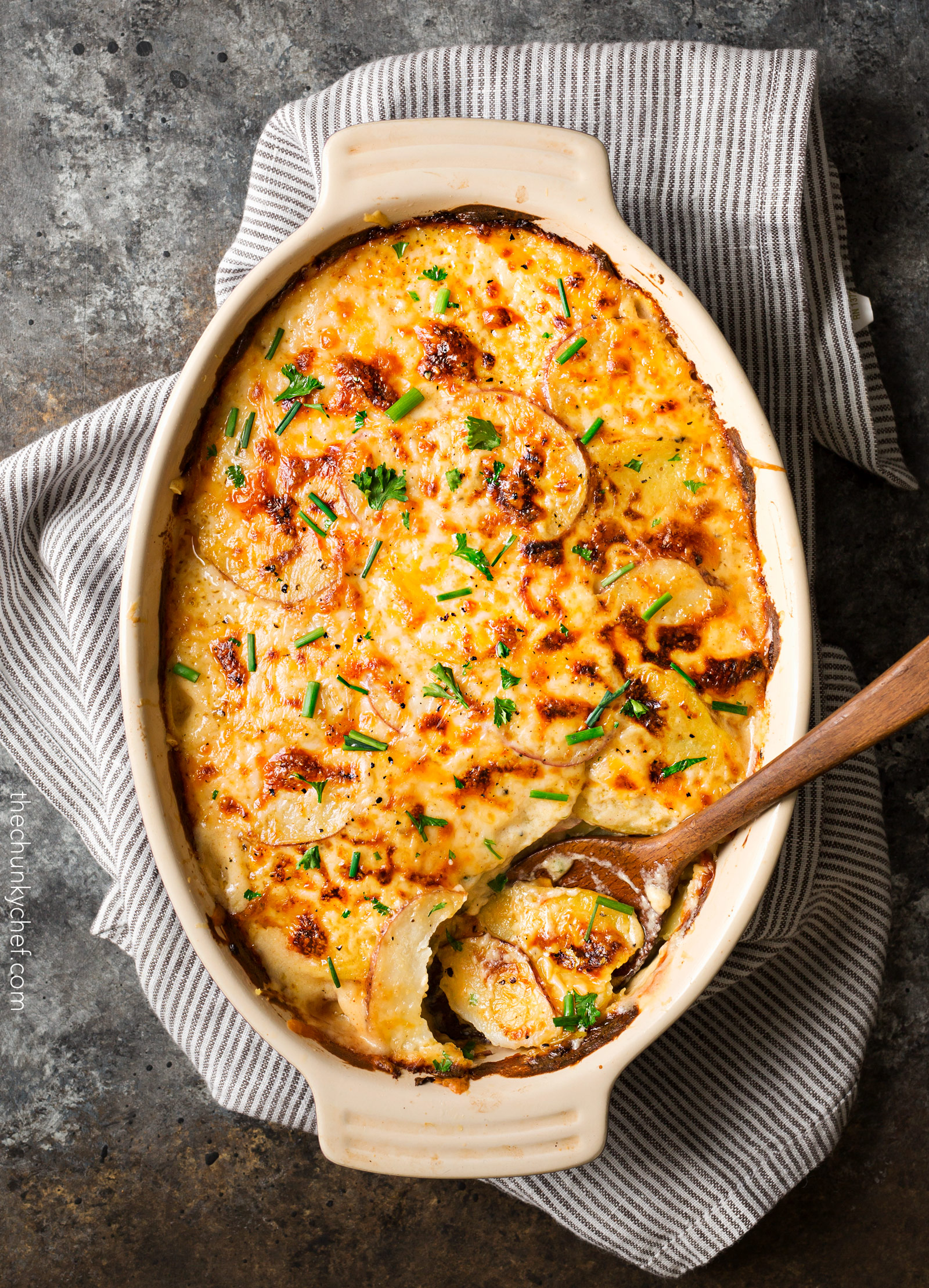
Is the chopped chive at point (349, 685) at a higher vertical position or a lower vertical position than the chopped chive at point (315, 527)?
lower

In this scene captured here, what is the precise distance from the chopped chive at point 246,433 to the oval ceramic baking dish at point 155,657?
0.11m

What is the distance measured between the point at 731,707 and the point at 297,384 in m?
1.15

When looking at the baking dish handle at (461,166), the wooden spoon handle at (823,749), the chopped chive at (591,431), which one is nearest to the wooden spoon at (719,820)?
the wooden spoon handle at (823,749)

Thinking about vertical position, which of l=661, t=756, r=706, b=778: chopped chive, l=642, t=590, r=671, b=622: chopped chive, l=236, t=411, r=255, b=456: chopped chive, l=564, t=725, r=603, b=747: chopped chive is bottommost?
l=661, t=756, r=706, b=778: chopped chive

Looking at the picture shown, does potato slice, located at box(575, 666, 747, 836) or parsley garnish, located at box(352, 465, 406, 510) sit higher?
parsley garnish, located at box(352, 465, 406, 510)

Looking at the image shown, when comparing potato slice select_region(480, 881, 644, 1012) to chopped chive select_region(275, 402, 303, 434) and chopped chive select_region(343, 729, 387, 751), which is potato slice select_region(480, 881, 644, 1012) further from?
chopped chive select_region(275, 402, 303, 434)

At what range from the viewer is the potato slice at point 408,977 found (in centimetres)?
189

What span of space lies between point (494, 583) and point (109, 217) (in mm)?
1505

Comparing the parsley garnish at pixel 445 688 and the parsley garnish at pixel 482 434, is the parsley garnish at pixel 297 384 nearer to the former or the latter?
the parsley garnish at pixel 482 434

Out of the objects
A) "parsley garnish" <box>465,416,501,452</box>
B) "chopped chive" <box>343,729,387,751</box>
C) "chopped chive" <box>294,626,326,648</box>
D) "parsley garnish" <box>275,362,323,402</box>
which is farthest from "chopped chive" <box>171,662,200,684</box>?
"parsley garnish" <box>465,416,501,452</box>

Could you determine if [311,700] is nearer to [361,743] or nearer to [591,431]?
[361,743]

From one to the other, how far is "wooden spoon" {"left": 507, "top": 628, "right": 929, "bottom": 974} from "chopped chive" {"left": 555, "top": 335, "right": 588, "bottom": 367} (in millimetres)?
900

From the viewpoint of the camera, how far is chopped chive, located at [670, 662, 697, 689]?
193cm

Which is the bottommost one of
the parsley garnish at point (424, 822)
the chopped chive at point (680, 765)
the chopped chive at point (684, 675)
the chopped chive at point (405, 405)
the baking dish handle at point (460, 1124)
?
the baking dish handle at point (460, 1124)
